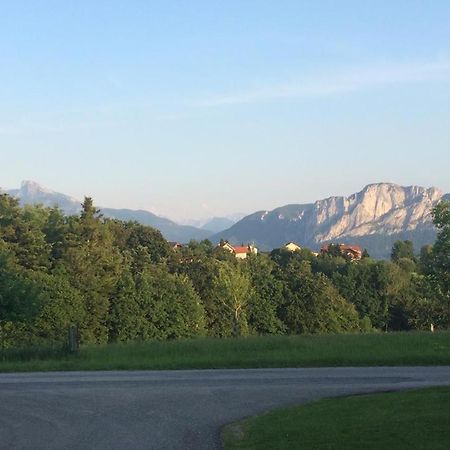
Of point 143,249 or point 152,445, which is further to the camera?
point 143,249

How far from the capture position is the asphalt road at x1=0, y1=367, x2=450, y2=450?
40.2 ft

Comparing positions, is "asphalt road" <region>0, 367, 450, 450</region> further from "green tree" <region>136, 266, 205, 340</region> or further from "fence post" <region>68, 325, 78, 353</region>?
"green tree" <region>136, 266, 205, 340</region>

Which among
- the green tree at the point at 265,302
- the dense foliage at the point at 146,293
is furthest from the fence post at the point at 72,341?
the green tree at the point at 265,302

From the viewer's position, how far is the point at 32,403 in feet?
53.1

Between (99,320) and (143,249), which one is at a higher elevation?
(143,249)

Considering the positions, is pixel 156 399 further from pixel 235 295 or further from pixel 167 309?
pixel 235 295

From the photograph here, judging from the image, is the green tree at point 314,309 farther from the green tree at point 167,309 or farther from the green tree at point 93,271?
the green tree at point 93,271

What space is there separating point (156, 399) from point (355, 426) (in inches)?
224

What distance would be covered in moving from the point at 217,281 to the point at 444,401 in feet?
213

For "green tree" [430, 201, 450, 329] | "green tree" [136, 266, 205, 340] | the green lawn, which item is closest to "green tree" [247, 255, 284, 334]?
"green tree" [136, 266, 205, 340]

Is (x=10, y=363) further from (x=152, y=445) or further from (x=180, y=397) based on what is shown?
(x=152, y=445)

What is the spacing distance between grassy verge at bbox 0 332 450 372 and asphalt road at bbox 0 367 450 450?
146cm

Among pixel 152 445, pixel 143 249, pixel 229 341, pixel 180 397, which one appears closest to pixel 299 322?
pixel 143 249

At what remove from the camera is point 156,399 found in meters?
16.3
